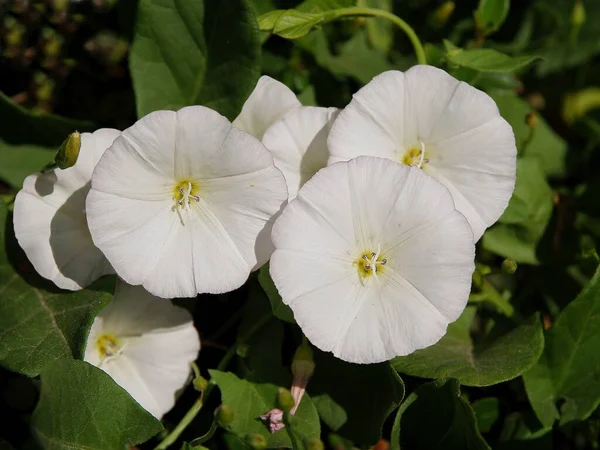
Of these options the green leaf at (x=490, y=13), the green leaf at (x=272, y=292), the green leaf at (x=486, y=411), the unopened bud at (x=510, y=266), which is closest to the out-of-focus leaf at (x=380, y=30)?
the green leaf at (x=490, y=13)

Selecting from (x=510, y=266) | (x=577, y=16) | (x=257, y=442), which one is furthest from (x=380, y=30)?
(x=257, y=442)

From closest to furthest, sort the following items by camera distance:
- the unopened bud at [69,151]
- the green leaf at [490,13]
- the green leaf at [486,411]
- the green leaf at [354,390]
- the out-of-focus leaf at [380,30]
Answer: the unopened bud at [69,151] < the green leaf at [354,390] < the green leaf at [486,411] < the green leaf at [490,13] < the out-of-focus leaf at [380,30]

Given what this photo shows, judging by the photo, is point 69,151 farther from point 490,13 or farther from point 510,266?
point 490,13

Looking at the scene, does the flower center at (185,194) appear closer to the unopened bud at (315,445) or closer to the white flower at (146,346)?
the white flower at (146,346)

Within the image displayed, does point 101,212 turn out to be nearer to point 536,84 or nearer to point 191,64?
point 191,64

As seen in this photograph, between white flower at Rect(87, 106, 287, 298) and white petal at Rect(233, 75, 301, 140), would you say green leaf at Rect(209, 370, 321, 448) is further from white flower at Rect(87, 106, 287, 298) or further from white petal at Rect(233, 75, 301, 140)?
white petal at Rect(233, 75, 301, 140)

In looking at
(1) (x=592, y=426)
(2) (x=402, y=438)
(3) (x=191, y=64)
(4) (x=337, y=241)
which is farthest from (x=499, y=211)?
(3) (x=191, y=64)
